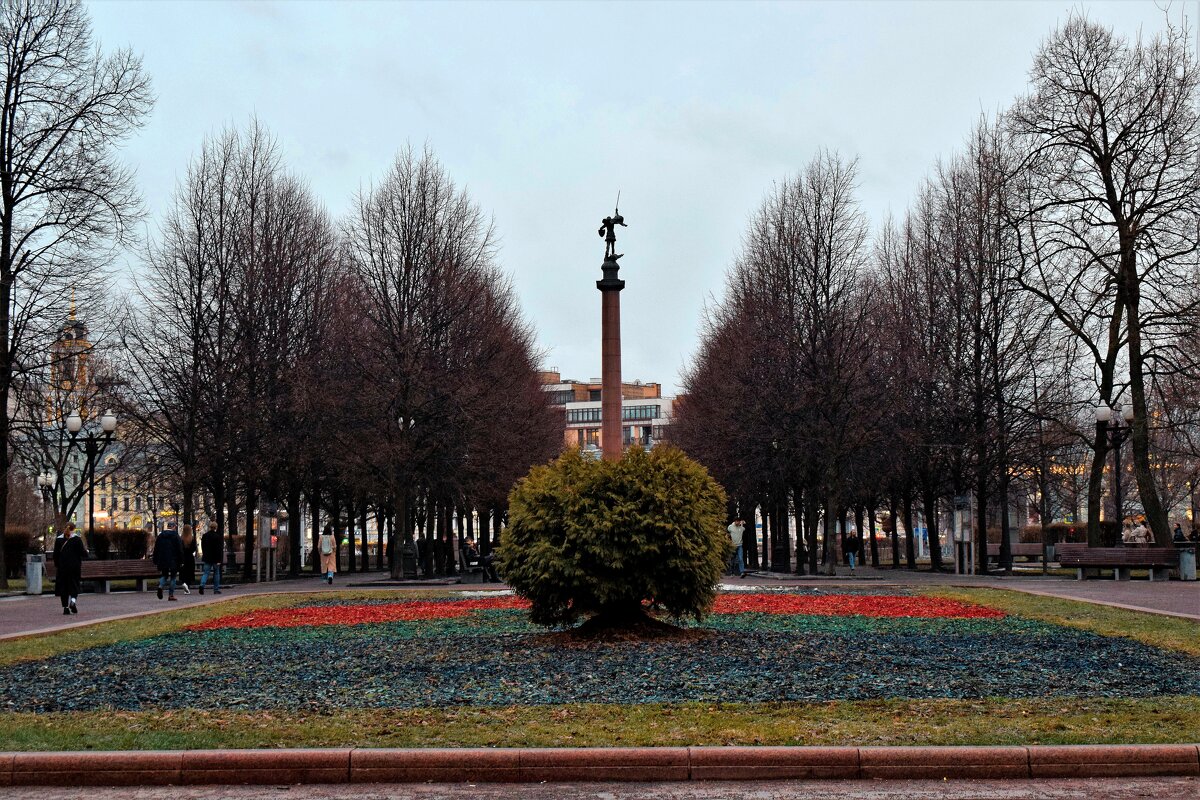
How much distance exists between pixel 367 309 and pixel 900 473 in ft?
66.6

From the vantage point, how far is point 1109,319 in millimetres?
39688

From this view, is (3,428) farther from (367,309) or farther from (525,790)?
(525,790)

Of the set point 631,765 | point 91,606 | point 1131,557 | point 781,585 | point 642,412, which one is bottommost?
point 781,585

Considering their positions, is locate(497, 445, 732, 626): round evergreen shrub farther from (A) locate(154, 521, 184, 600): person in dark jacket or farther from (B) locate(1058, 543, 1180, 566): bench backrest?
(B) locate(1058, 543, 1180, 566): bench backrest

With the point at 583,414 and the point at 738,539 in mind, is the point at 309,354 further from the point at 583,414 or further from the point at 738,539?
the point at 583,414

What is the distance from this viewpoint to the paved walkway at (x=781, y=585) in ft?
76.3

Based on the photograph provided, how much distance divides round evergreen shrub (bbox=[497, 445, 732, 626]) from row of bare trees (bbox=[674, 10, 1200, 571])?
23552 mm

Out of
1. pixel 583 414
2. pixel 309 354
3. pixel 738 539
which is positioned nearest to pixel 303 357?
pixel 309 354

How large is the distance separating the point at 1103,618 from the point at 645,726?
1308cm

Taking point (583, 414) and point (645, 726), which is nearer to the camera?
Result: point (645, 726)

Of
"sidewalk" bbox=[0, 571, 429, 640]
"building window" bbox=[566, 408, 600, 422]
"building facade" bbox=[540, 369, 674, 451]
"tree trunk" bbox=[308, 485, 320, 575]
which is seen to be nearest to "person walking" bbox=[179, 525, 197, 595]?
"sidewalk" bbox=[0, 571, 429, 640]

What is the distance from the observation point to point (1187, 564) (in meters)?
34.5

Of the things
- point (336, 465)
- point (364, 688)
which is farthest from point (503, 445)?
point (364, 688)

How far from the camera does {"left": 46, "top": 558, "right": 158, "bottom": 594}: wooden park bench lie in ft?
113
